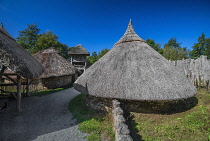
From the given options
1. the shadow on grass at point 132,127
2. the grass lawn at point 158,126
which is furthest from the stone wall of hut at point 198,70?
the shadow on grass at point 132,127

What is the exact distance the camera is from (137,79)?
4.32m

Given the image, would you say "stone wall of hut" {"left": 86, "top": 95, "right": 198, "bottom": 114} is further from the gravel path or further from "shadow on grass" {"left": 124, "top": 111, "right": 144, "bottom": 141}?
the gravel path

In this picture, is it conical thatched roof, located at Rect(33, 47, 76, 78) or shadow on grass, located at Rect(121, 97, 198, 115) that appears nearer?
shadow on grass, located at Rect(121, 97, 198, 115)

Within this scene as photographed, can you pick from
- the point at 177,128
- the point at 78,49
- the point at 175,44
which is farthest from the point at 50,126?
the point at 175,44

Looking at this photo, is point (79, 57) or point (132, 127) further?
point (79, 57)

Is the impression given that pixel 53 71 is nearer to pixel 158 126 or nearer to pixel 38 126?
pixel 38 126

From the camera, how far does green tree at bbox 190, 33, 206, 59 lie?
33.1 meters

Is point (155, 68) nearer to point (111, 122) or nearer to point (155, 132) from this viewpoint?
point (155, 132)

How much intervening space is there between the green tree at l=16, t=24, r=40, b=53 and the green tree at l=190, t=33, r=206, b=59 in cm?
5323

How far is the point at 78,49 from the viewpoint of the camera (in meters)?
18.9

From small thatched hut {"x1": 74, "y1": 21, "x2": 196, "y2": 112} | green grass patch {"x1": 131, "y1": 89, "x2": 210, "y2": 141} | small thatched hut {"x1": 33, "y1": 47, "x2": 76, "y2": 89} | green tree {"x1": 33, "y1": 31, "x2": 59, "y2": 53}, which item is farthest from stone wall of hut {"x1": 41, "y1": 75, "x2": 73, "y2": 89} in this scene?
green tree {"x1": 33, "y1": 31, "x2": 59, "y2": 53}

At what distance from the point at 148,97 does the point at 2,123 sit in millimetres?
6519

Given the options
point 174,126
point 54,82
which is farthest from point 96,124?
point 54,82

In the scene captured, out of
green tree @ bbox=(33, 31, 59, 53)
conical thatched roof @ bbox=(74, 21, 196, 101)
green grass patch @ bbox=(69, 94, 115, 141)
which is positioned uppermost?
green tree @ bbox=(33, 31, 59, 53)
